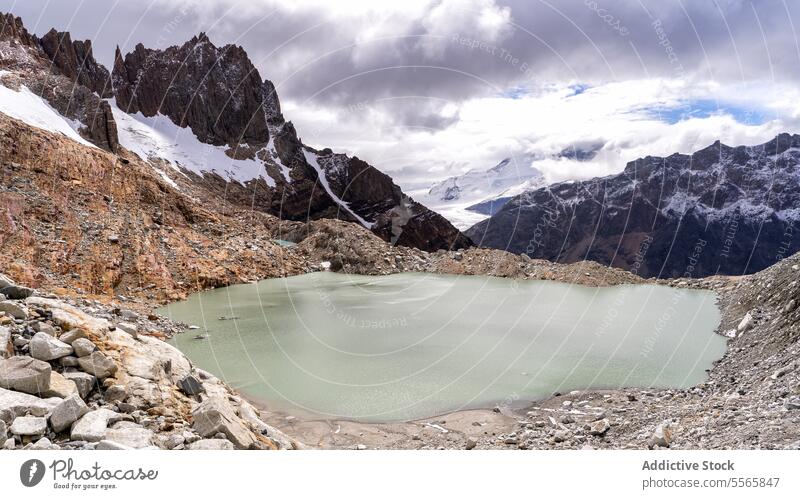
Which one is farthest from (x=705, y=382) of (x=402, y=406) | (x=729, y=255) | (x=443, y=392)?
(x=729, y=255)

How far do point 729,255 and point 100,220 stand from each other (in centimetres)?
21612

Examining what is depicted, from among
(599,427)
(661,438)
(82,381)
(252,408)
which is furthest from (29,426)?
(599,427)

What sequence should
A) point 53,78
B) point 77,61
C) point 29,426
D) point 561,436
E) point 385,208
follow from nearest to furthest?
1. point 29,426
2. point 561,436
3. point 53,78
4. point 77,61
5. point 385,208

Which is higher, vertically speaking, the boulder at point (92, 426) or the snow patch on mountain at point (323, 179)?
the snow patch on mountain at point (323, 179)

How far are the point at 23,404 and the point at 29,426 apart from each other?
17.9 inches

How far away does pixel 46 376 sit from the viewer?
7121 millimetres

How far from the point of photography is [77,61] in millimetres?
103188

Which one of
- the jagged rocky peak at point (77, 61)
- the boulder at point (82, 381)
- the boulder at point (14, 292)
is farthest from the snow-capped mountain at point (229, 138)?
the boulder at point (82, 381)

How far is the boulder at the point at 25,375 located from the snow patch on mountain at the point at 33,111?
56194mm

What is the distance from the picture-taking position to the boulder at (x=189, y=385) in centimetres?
998

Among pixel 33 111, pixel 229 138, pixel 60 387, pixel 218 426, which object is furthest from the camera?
pixel 229 138

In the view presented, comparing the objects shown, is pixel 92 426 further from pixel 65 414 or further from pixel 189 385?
pixel 189 385

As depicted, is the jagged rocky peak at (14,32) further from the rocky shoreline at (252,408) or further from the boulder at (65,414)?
the boulder at (65,414)

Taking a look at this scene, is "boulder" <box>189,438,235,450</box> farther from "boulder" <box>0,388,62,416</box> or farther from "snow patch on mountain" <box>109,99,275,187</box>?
"snow patch on mountain" <box>109,99,275,187</box>
